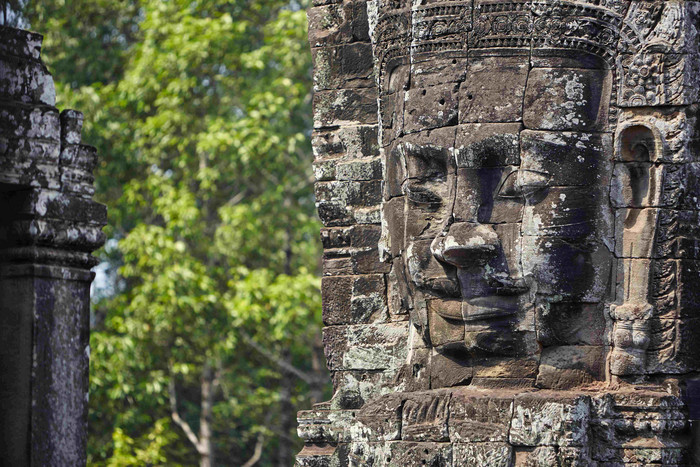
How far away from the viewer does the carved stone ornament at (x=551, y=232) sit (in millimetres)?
6914

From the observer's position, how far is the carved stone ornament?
691 centimetres

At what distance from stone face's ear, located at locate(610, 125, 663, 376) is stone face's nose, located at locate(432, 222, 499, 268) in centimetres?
71

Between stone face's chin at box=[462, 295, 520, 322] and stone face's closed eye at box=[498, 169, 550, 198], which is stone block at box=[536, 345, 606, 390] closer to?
stone face's chin at box=[462, 295, 520, 322]

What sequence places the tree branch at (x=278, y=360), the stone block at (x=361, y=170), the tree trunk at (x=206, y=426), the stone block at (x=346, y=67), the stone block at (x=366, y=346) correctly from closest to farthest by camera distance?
1. the stone block at (x=366, y=346)
2. the stone block at (x=361, y=170)
3. the stone block at (x=346, y=67)
4. the tree trunk at (x=206, y=426)
5. the tree branch at (x=278, y=360)


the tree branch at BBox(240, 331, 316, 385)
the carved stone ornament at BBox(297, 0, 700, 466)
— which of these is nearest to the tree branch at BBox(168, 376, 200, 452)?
the tree branch at BBox(240, 331, 316, 385)

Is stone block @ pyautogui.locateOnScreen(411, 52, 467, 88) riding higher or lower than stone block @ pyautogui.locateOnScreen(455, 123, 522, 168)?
higher

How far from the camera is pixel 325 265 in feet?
28.3

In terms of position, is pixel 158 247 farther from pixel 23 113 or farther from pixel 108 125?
pixel 23 113

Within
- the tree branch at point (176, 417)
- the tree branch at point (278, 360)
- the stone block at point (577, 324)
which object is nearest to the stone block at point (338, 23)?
the stone block at point (577, 324)

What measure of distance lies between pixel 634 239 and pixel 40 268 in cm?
337

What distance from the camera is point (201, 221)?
659 inches

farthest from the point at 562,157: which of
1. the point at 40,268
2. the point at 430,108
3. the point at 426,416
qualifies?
the point at 40,268

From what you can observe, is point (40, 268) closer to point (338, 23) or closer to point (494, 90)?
point (338, 23)

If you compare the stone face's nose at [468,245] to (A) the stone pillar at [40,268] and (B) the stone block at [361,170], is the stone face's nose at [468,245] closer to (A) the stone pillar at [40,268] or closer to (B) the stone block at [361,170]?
(B) the stone block at [361,170]
